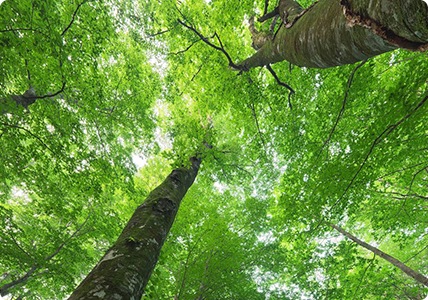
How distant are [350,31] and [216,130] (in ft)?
10.2

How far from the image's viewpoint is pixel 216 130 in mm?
4223

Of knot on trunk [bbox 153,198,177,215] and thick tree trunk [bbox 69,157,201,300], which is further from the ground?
knot on trunk [bbox 153,198,177,215]

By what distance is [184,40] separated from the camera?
208 inches

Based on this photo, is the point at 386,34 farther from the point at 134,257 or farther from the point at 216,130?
the point at 216,130

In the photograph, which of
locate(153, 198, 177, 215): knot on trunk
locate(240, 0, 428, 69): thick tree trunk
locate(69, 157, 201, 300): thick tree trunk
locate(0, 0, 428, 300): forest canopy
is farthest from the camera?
locate(153, 198, 177, 215): knot on trunk

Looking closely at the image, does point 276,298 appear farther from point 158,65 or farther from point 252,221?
point 158,65

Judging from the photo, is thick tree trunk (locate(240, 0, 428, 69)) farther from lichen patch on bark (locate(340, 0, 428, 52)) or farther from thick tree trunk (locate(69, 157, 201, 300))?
thick tree trunk (locate(69, 157, 201, 300))

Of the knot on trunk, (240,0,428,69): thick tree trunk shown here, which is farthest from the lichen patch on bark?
the knot on trunk

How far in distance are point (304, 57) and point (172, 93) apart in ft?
17.1

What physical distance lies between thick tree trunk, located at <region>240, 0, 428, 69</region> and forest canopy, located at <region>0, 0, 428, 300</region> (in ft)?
0.03

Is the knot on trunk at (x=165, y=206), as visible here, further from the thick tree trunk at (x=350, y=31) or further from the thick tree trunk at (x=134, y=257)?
the thick tree trunk at (x=350, y=31)

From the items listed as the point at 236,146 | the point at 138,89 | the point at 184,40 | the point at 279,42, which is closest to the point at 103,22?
the point at 138,89

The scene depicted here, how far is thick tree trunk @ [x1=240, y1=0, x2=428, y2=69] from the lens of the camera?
854 mm

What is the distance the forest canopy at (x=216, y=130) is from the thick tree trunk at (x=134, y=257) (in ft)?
0.26
